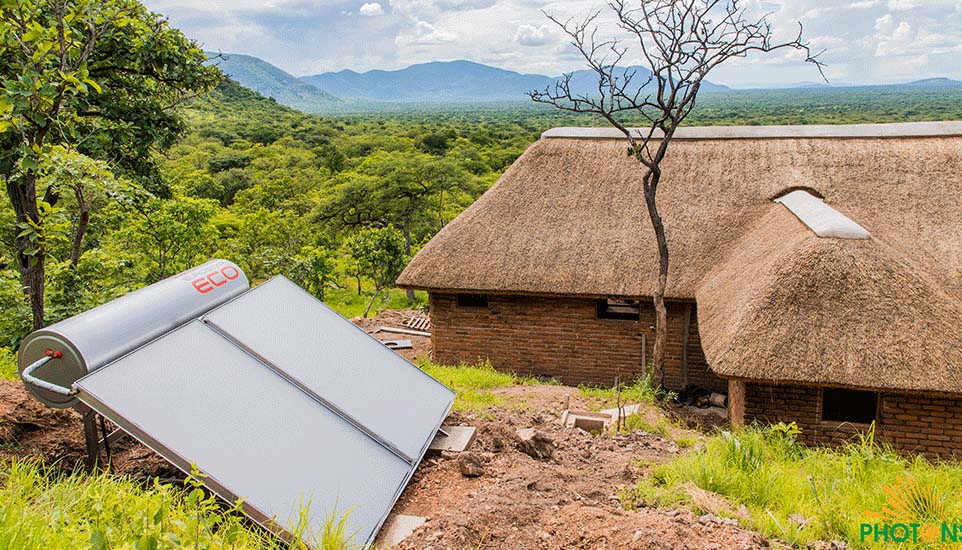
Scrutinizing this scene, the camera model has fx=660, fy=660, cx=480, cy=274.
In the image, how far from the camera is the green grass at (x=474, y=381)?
899cm

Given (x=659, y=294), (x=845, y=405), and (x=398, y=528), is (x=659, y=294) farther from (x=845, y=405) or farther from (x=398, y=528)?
(x=398, y=528)

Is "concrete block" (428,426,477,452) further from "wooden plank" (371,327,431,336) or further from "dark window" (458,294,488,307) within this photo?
"wooden plank" (371,327,431,336)

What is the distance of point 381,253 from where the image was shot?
23.0 meters

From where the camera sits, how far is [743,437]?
585 centimetres

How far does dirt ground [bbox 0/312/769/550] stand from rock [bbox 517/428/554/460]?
0.08 ft

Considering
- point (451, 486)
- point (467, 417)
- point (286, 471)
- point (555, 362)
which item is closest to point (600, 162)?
point (555, 362)

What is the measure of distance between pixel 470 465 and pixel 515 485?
413 mm

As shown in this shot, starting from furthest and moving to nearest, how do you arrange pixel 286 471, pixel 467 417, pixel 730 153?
pixel 730 153 → pixel 467 417 → pixel 286 471

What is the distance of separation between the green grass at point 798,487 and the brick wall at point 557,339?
6.14 metres

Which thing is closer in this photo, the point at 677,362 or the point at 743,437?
the point at 743,437

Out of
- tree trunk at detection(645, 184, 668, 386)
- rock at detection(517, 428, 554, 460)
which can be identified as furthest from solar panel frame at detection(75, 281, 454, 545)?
tree trunk at detection(645, 184, 668, 386)

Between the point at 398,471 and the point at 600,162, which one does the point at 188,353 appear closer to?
the point at 398,471

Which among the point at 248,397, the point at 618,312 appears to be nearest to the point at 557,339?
the point at 618,312

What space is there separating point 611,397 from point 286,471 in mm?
7335
